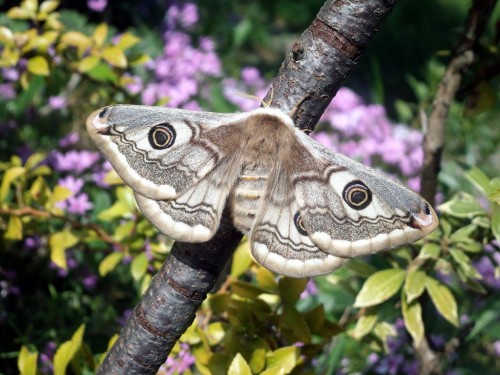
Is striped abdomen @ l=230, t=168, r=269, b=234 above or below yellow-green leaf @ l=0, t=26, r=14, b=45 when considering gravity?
above

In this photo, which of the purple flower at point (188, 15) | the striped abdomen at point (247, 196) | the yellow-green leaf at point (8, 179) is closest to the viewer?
the striped abdomen at point (247, 196)

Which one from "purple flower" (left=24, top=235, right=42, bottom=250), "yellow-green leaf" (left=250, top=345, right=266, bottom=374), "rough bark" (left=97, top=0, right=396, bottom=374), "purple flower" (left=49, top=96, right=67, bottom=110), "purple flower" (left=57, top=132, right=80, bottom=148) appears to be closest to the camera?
"rough bark" (left=97, top=0, right=396, bottom=374)

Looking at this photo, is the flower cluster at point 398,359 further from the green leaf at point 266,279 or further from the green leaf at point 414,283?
the green leaf at point 266,279

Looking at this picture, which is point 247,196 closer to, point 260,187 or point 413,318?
point 260,187

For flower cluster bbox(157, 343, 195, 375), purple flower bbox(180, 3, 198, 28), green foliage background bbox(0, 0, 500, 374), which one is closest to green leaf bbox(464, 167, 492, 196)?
green foliage background bbox(0, 0, 500, 374)

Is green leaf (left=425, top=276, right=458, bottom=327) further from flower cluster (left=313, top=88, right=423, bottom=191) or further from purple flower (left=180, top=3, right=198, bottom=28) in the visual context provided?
purple flower (left=180, top=3, right=198, bottom=28)

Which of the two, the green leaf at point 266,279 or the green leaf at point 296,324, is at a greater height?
the green leaf at point 266,279

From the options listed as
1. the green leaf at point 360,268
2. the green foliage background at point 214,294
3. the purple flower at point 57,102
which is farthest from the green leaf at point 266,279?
the purple flower at point 57,102

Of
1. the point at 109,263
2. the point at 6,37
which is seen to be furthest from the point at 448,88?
the point at 6,37
